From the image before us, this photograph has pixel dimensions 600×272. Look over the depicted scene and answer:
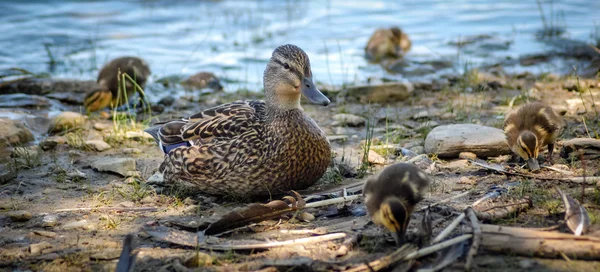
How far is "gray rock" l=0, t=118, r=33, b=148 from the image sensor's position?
5.86 meters

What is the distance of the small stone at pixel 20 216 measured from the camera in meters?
4.38

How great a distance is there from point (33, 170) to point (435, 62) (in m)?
5.40

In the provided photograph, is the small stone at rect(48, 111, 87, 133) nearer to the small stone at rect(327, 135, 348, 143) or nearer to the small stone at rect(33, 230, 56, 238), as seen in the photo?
the small stone at rect(327, 135, 348, 143)

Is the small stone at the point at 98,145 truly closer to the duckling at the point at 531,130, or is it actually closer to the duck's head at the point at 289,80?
the duck's head at the point at 289,80

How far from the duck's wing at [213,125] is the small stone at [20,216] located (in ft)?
3.61

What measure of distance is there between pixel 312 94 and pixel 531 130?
5.11 ft

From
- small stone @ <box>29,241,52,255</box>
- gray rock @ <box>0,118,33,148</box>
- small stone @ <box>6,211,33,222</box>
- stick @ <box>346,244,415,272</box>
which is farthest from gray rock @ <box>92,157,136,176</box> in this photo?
stick @ <box>346,244,415,272</box>

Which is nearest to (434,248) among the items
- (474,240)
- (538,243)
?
(474,240)

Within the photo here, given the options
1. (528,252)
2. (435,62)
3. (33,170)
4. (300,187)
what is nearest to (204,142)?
(300,187)

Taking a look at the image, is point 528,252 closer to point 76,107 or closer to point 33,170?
point 33,170

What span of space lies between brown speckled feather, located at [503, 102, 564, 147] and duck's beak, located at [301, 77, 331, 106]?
1.36m

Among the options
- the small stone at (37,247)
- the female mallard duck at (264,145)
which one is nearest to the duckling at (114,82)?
the female mallard duck at (264,145)

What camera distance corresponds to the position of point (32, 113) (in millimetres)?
7039

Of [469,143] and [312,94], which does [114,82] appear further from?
[469,143]
